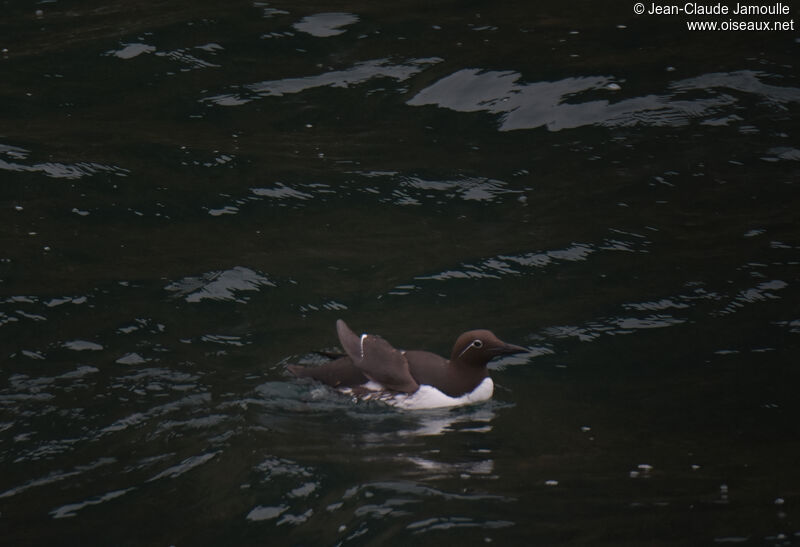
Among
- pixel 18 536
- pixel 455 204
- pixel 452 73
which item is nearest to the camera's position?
pixel 18 536

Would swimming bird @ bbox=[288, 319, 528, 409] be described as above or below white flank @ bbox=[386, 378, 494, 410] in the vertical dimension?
above

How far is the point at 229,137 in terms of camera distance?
43.8 feet

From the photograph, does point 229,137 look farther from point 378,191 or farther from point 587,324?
point 587,324

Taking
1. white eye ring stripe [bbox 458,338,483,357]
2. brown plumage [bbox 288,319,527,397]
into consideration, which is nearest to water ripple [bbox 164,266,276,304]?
brown plumage [bbox 288,319,527,397]

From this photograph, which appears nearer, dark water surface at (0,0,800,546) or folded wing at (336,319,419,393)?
dark water surface at (0,0,800,546)

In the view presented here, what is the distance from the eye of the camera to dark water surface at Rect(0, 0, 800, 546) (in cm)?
709

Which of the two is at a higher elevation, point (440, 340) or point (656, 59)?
point (656, 59)

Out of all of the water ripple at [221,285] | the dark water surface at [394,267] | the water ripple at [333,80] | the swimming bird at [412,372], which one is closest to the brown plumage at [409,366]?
the swimming bird at [412,372]

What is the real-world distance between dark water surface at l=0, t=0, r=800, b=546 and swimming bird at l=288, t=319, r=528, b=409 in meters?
0.15

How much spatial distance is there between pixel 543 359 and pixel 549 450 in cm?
181

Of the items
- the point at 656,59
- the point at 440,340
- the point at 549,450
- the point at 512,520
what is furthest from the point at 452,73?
the point at 512,520

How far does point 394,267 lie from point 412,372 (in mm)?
2123

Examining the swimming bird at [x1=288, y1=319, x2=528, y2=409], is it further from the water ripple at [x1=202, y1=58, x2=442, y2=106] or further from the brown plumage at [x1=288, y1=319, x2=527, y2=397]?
the water ripple at [x1=202, y1=58, x2=442, y2=106]

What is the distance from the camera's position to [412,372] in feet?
29.8
